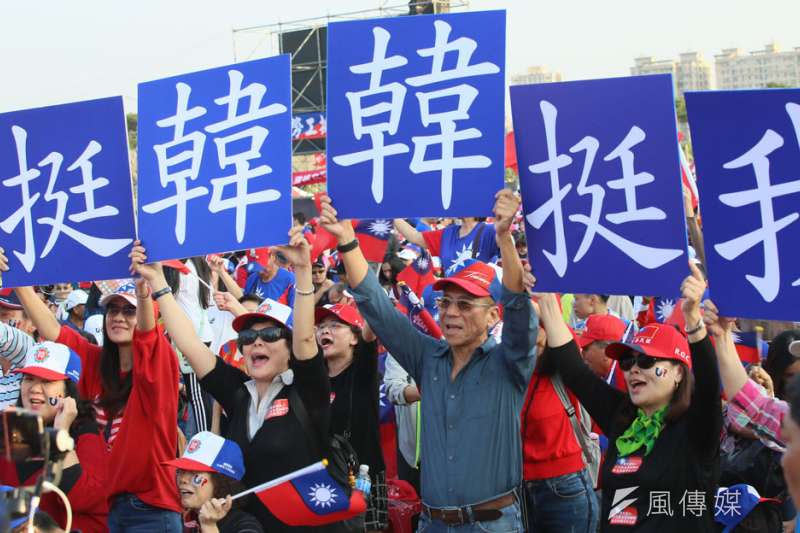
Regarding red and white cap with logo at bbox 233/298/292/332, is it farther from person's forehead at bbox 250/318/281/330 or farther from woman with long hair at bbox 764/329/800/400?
woman with long hair at bbox 764/329/800/400

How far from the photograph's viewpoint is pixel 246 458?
4816 mm

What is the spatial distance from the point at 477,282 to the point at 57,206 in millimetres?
2299

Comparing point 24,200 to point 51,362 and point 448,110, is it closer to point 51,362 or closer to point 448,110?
point 51,362

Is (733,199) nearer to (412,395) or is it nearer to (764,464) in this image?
(764,464)

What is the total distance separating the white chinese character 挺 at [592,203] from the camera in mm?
4375

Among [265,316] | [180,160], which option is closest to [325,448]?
[265,316]

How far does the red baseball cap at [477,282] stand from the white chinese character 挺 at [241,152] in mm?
914

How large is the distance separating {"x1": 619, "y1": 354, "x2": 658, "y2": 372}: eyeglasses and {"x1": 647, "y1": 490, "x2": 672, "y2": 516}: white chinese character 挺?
1.73 feet

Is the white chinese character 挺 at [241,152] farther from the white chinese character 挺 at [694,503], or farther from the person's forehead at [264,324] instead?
the white chinese character 挺 at [694,503]

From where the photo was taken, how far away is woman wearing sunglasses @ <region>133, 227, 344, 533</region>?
477 cm

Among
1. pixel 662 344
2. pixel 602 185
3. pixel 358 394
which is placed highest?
pixel 602 185

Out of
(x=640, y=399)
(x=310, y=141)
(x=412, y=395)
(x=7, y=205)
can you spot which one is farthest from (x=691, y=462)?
(x=310, y=141)

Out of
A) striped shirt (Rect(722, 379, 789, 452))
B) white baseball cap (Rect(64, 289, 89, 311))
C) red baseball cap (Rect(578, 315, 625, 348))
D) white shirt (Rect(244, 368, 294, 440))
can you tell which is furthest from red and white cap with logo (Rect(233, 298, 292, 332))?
white baseball cap (Rect(64, 289, 89, 311))

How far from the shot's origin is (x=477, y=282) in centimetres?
470
